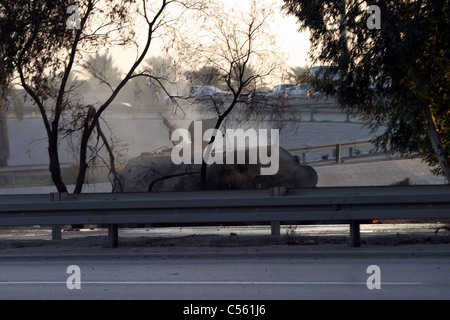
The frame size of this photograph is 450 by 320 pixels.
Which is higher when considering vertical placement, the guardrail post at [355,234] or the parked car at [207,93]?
the parked car at [207,93]

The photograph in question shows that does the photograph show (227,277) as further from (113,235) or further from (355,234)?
(113,235)

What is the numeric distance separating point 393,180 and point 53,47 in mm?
16792

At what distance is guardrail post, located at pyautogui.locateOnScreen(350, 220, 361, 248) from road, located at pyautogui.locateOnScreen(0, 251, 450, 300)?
28.7 inches

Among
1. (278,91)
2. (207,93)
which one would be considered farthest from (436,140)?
(207,93)

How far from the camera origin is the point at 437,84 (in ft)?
49.2

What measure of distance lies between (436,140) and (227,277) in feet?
27.6

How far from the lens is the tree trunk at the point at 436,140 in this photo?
15.1 m

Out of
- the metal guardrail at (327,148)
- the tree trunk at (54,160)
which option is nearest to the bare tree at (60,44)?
the tree trunk at (54,160)

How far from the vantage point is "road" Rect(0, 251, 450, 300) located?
7754 mm

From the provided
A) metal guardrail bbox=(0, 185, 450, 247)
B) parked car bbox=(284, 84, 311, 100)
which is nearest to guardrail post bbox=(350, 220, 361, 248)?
metal guardrail bbox=(0, 185, 450, 247)

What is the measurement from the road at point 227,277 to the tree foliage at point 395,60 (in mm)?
5604

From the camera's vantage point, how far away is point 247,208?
10164 millimetres

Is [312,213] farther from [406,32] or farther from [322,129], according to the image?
[322,129]

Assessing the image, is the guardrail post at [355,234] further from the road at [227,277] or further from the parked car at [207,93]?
the parked car at [207,93]
